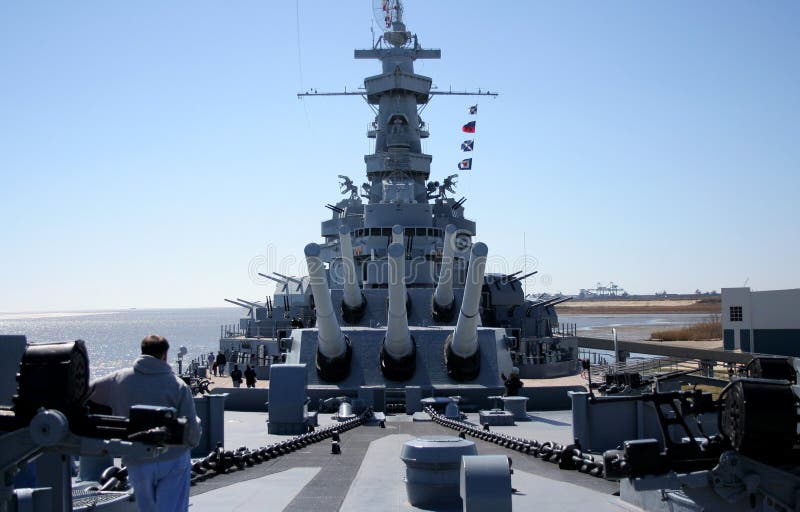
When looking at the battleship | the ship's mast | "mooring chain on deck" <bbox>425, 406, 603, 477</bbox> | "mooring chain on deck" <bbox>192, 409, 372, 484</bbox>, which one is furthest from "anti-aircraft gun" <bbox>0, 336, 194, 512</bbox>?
the ship's mast

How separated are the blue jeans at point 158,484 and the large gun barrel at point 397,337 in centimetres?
811

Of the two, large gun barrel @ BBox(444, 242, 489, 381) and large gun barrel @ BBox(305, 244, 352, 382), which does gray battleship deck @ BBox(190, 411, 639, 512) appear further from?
large gun barrel @ BBox(305, 244, 352, 382)

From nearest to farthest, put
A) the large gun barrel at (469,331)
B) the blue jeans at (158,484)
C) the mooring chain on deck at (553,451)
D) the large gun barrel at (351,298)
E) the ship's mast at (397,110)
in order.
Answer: the blue jeans at (158,484), the mooring chain on deck at (553,451), the large gun barrel at (469,331), the large gun barrel at (351,298), the ship's mast at (397,110)

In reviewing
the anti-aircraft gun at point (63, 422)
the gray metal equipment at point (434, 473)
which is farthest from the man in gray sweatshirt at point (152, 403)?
the gray metal equipment at point (434, 473)

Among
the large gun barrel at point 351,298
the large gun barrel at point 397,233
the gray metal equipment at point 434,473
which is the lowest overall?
the gray metal equipment at point 434,473

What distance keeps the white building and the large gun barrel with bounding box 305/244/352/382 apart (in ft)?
48.9

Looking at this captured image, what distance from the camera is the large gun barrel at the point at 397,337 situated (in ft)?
37.1

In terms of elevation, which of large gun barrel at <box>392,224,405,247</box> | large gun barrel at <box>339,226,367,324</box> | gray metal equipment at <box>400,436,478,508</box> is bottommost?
gray metal equipment at <box>400,436,478,508</box>

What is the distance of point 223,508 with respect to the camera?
4.77 metres

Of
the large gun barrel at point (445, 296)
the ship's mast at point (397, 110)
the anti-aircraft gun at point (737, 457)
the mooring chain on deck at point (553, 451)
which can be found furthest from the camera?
the ship's mast at point (397, 110)

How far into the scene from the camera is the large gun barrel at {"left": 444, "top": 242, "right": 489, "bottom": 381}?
11281 mm

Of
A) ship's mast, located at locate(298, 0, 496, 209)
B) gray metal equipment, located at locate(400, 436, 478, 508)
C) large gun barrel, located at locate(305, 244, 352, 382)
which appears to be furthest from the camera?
ship's mast, located at locate(298, 0, 496, 209)

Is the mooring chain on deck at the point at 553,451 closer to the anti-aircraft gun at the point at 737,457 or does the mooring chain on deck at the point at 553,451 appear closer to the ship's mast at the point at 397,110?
the anti-aircraft gun at the point at 737,457

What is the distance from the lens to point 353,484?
557cm
